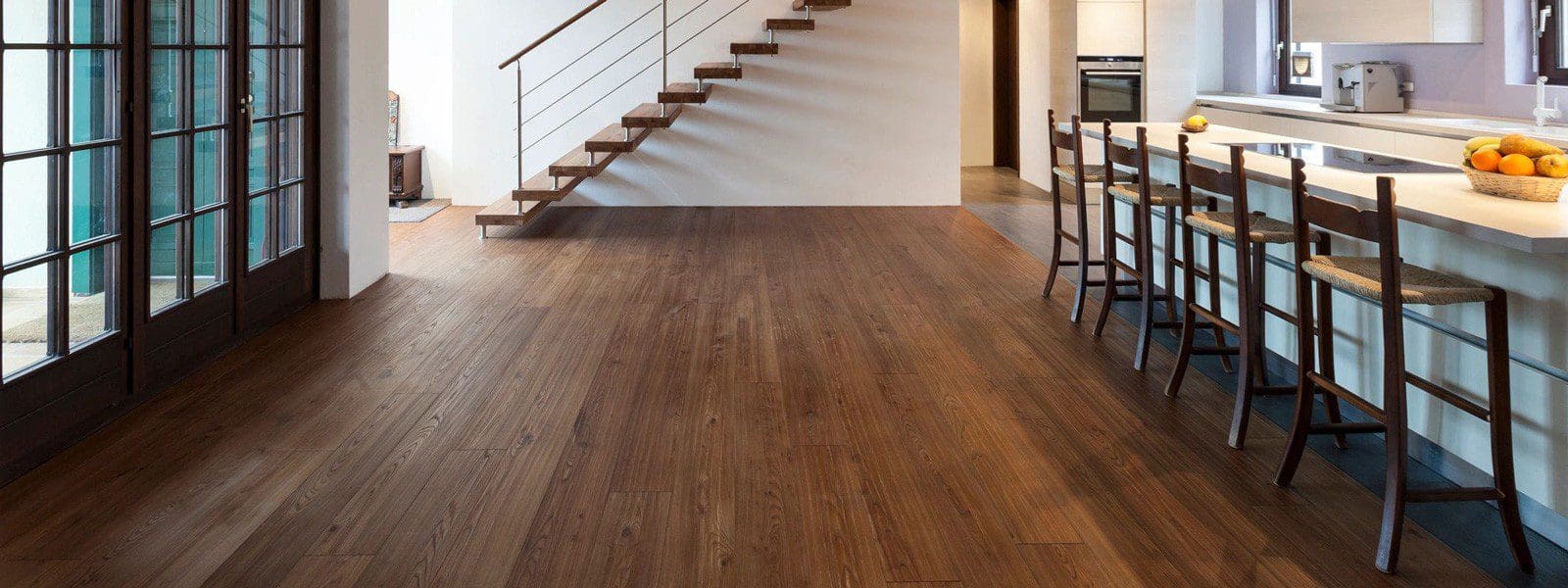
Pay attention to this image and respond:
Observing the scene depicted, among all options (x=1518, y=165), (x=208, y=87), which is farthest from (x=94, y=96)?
(x=1518, y=165)

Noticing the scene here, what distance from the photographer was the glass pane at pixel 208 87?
483 centimetres

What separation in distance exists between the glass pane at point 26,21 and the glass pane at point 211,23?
1157 millimetres

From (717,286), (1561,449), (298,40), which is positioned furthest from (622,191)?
(1561,449)

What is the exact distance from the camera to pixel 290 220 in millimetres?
6043

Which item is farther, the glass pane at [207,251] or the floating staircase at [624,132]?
the floating staircase at [624,132]

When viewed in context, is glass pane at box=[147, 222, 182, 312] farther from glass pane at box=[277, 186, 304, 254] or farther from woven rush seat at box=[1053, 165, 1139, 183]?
woven rush seat at box=[1053, 165, 1139, 183]

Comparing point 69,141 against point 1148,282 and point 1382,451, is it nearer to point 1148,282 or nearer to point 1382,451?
point 1148,282

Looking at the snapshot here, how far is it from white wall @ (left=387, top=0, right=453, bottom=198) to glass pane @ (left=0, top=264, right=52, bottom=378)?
311 inches

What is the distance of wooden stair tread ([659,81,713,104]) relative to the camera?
371 inches

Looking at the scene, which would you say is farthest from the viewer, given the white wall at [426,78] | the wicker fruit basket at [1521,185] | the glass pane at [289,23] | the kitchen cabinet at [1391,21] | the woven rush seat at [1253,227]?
the white wall at [426,78]

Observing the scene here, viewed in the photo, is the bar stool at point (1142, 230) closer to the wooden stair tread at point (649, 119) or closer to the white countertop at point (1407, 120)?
the white countertop at point (1407, 120)

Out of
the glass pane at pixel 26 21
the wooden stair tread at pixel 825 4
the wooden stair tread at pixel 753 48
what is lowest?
the glass pane at pixel 26 21

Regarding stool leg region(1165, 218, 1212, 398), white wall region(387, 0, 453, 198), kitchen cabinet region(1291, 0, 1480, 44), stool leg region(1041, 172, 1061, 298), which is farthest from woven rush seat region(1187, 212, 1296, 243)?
white wall region(387, 0, 453, 198)

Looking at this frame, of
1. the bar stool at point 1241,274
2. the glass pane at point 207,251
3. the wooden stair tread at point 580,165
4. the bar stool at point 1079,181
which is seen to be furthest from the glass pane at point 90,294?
the wooden stair tread at point 580,165
